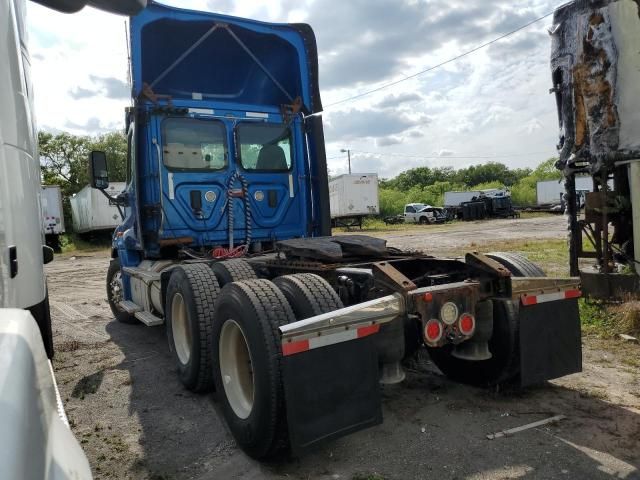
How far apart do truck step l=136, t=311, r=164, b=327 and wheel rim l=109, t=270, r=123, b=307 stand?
1613 mm

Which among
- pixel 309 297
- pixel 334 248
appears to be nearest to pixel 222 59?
pixel 334 248

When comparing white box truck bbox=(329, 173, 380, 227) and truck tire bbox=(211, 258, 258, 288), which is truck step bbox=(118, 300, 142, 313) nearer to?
truck tire bbox=(211, 258, 258, 288)

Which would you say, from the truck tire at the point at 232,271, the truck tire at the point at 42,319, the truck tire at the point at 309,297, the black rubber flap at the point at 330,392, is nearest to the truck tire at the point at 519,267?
the truck tire at the point at 309,297

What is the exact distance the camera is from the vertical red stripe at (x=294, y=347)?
3.00 metres

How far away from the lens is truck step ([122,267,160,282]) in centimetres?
601

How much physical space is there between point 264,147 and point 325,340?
13.7ft

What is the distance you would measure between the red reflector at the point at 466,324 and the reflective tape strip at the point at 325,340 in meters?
0.69

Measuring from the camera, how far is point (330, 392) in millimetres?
3111

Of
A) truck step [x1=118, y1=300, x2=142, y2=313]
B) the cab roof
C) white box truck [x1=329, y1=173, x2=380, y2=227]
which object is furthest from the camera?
white box truck [x1=329, y1=173, x2=380, y2=227]

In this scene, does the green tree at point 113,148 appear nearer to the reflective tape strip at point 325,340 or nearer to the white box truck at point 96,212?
the white box truck at point 96,212

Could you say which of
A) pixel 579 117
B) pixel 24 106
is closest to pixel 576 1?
pixel 579 117

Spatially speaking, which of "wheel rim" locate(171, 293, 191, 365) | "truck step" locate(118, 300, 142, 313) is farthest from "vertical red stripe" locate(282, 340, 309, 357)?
"truck step" locate(118, 300, 142, 313)

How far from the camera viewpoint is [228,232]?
6.55 meters

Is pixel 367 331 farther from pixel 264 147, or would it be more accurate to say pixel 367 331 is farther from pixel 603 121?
pixel 603 121
